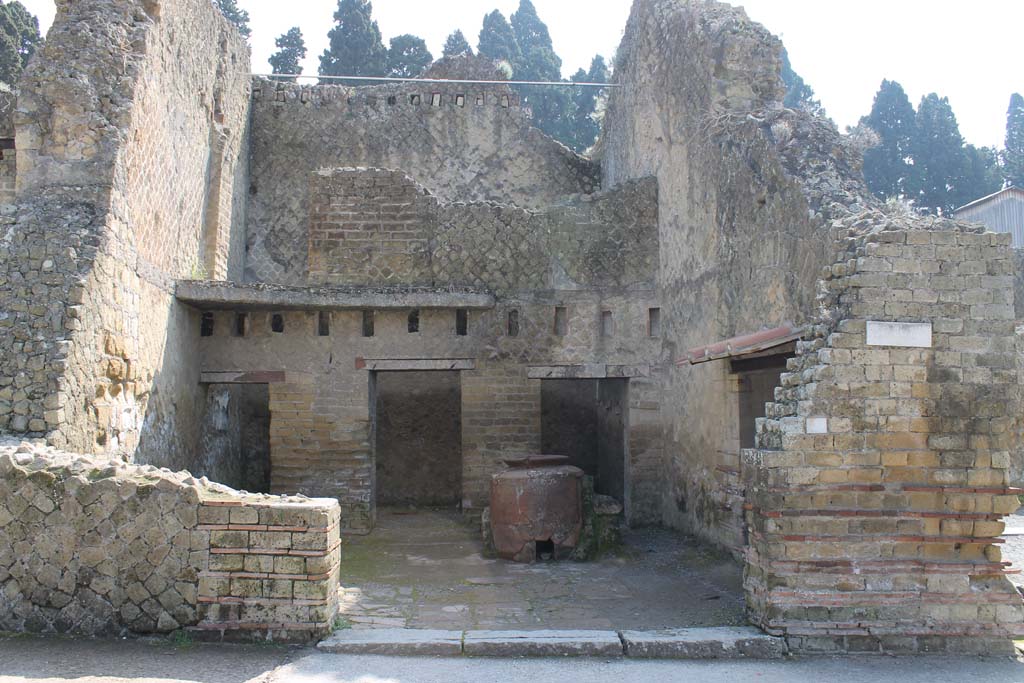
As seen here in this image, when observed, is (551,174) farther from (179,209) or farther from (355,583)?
(355,583)

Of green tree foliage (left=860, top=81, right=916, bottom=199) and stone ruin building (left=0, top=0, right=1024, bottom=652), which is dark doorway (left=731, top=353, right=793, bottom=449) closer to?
stone ruin building (left=0, top=0, right=1024, bottom=652)

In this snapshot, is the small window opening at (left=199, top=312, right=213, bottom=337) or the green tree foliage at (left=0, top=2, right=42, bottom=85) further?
the green tree foliage at (left=0, top=2, right=42, bottom=85)

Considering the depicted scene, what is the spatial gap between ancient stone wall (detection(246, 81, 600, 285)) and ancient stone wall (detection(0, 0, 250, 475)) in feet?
10.6

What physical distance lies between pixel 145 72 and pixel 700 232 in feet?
18.6

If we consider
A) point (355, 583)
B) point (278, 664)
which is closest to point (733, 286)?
point (355, 583)

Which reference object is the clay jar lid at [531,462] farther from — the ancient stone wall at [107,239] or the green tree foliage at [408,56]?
the green tree foliage at [408,56]

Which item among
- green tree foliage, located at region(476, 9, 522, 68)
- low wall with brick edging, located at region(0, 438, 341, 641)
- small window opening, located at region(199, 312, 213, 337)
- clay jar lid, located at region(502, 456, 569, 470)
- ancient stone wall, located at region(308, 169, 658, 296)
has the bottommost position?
low wall with brick edging, located at region(0, 438, 341, 641)

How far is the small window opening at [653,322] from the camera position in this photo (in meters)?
10.1

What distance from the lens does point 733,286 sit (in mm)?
7918

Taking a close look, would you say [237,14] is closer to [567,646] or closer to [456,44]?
[456,44]

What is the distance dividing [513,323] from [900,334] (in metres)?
5.22

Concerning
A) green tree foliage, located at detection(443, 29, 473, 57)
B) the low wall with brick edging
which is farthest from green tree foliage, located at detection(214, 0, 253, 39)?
the low wall with brick edging

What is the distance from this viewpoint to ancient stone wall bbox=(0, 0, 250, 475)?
6625 mm

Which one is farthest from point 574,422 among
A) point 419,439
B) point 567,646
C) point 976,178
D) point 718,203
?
point 976,178
